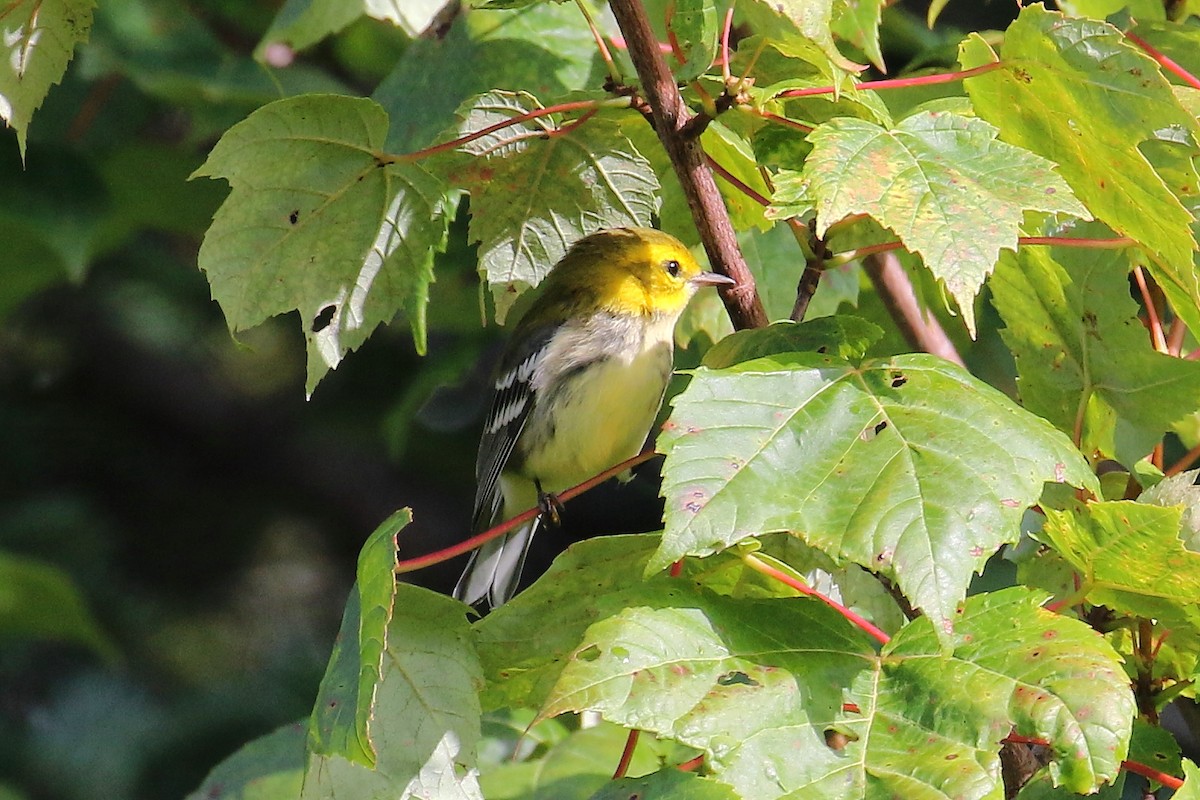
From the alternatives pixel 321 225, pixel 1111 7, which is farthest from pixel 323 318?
pixel 1111 7

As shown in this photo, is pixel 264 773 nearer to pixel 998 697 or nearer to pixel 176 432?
pixel 998 697

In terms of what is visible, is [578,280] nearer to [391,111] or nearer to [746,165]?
[391,111]

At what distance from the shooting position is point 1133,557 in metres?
1.47

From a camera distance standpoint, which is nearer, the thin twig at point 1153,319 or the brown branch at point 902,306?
the thin twig at point 1153,319

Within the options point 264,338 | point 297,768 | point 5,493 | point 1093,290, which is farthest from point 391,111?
point 5,493

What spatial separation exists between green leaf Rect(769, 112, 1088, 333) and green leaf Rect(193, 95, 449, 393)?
1.88 ft

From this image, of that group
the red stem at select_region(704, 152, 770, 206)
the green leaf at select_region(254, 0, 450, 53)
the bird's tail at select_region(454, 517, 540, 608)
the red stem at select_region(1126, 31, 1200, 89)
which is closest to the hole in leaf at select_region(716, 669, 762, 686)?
the red stem at select_region(704, 152, 770, 206)

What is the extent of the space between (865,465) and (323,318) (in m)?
0.76

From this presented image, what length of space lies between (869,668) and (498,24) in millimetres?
1378

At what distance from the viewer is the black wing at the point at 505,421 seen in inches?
119

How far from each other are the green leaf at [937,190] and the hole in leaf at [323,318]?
2.08ft

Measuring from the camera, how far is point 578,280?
3.16 meters

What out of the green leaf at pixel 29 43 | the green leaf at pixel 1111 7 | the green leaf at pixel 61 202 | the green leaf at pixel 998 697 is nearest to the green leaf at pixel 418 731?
the green leaf at pixel 998 697

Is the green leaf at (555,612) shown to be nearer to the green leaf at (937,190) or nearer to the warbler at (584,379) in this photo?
the green leaf at (937,190)
